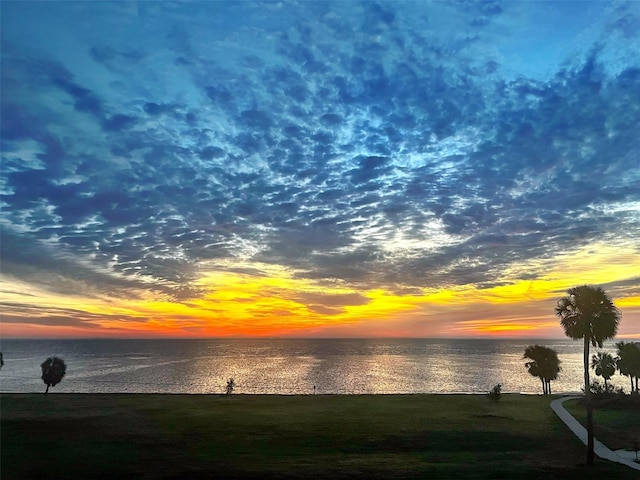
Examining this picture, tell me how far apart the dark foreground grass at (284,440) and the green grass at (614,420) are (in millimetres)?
3409

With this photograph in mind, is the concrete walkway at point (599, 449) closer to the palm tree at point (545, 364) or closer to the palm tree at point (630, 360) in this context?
the palm tree at point (630, 360)

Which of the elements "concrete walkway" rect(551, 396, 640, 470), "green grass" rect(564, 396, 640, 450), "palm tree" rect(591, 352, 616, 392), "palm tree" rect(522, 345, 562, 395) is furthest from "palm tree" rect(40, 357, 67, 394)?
"palm tree" rect(591, 352, 616, 392)

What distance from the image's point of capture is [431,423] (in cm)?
5400

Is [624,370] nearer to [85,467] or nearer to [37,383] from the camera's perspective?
[85,467]

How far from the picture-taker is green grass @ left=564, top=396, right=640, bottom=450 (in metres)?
45.5

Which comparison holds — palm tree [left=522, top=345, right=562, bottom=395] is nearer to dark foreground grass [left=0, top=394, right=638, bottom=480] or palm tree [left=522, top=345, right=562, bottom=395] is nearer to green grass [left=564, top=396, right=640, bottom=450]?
green grass [left=564, top=396, right=640, bottom=450]

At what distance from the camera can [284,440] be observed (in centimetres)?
4453

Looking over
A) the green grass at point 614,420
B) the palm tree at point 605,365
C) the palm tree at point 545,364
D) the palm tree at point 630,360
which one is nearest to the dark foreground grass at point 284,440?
the green grass at point 614,420

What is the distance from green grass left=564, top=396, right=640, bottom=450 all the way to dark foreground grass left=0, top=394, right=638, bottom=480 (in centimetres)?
341

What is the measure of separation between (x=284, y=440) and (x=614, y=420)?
132ft

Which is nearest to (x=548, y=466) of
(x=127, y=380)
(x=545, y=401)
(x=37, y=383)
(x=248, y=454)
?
(x=248, y=454)

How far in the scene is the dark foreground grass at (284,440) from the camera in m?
32.9

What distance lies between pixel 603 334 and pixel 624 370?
60187mm

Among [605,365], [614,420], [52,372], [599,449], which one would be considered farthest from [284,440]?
[605,365]
